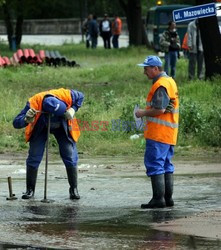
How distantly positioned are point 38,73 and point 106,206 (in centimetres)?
1946

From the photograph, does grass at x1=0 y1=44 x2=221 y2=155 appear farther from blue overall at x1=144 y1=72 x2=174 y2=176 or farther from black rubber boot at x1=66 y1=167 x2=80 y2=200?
blue overall at x1=144 y1=72 x2=174 y2=176

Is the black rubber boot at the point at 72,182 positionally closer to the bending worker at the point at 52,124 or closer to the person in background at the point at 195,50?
the bending worker at the point at 52,124

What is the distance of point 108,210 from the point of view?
10.7 m

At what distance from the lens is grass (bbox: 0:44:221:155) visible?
54.3 feet

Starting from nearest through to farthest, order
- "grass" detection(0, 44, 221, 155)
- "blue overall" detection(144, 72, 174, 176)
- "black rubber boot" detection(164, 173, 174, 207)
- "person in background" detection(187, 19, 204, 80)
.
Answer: "blue overall" detection(144, 72, 174, 176)
"black rubber boot" detection(164, 173, 174, 207)
"grass" detection(0, 44, 221, 155)
"person in background" detection(187, 19, 204, 80)

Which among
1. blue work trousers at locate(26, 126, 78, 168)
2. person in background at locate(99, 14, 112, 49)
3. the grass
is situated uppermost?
blue work trousers at locate(26, 126, 78, 168)

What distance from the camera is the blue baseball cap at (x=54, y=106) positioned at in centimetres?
1102

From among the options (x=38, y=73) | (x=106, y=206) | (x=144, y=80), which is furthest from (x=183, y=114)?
(x=38, y=73)

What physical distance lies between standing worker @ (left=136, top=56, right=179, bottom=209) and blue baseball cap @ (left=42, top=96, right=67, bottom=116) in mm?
898

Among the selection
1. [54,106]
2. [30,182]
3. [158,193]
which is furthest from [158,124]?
[30,182]

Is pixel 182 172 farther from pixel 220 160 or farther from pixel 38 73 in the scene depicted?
pixel 38 73

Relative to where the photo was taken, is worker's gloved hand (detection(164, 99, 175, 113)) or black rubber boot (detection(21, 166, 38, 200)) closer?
worker's gloved hand (detection(164, 99, 175, 113))

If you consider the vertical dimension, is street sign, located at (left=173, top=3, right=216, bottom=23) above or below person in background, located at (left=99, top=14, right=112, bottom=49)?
above

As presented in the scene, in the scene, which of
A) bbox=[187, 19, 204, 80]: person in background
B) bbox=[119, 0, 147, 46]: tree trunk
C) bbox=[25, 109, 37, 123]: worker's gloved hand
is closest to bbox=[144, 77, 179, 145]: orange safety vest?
bbox=[25, 109, 37, 123]: worker's gloved hand
